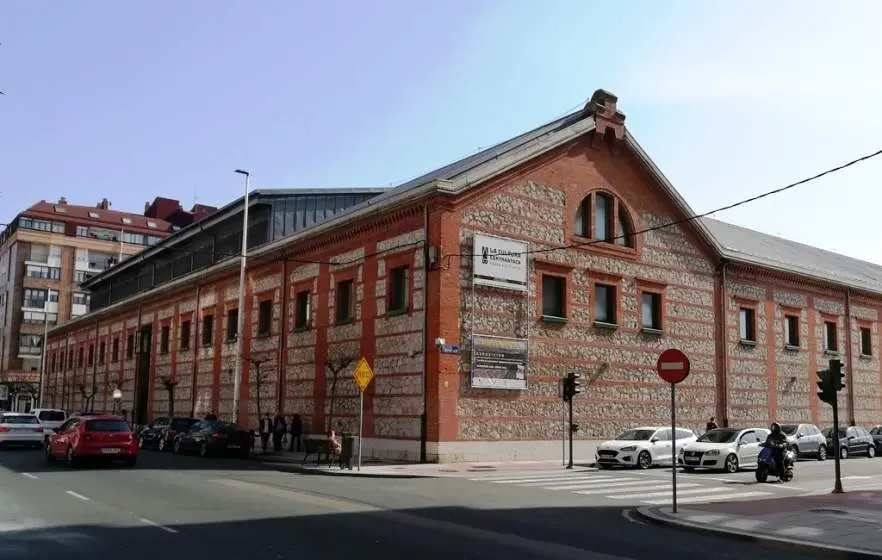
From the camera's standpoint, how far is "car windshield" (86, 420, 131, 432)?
23.2 m

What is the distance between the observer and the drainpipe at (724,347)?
3531 centimetres

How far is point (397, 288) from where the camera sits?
28.9 metres

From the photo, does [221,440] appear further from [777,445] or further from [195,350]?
[777,445]

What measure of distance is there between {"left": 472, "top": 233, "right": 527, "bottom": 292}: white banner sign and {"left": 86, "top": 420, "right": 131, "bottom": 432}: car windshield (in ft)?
38.3

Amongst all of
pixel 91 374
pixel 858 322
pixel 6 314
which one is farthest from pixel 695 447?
pixel 6 314

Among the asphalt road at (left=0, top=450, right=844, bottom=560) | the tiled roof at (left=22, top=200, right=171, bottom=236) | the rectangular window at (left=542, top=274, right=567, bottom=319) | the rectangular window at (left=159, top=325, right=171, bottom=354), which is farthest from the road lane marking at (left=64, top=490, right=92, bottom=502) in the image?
the tiled roof at (left=22, top=200, right=171, bottom=236)

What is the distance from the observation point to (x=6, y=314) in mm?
93812

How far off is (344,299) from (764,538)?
22.0 m

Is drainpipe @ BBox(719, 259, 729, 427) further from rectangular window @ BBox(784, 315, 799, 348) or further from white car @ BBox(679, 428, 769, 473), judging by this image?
white car @ BBox(679, 428, 769, 473)

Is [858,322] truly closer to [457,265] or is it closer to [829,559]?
[457,265]

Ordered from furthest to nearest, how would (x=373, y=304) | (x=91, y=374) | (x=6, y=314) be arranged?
(x=6, y=314) < (x=91, y=374) < (x=373, y=304)

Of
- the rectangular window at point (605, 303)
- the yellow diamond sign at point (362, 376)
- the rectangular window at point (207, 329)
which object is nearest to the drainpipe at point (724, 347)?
the rectangular window at point (605, 303)

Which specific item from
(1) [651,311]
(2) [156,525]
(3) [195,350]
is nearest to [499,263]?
(1) [651,311]

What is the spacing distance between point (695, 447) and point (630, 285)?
8.99m
